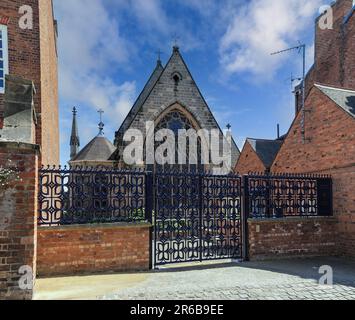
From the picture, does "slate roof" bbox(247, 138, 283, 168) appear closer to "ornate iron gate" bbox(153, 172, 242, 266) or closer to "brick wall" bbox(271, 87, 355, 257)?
"brick wall" bbox(271, 87, 355, 257)

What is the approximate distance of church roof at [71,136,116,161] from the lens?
28.2m

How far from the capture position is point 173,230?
816 cm

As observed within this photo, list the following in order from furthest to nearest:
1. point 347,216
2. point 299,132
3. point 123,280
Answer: point 299,132 < point 347,216 < point 123,280

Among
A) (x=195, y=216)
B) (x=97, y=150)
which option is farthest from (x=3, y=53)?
(x=97, y=150)

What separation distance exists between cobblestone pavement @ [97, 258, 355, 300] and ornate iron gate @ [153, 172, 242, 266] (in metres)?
0.50

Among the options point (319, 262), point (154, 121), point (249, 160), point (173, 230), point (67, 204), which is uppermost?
point (154, 121)

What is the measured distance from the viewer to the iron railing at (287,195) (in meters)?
8.84

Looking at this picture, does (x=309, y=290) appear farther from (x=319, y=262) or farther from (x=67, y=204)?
(x=67, y=204)

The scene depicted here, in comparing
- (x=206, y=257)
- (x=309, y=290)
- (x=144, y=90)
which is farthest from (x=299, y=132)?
(x=144, y=90)

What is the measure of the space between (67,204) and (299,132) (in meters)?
8.78

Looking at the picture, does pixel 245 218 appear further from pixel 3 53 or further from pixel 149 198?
pixel 3 53

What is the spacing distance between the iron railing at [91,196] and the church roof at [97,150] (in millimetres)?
20316

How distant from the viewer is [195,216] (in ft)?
27.3

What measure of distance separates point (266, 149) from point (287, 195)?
9.62 meters
